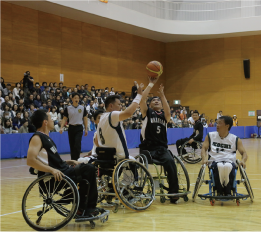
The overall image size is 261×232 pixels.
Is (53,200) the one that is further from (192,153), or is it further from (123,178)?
(192,153)

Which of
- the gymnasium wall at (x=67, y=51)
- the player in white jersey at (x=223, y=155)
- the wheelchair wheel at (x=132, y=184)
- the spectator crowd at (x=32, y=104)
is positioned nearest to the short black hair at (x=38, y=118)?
the wheelchair wheel at (x=132, y=184)

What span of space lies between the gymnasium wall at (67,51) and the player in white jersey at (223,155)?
1252cm

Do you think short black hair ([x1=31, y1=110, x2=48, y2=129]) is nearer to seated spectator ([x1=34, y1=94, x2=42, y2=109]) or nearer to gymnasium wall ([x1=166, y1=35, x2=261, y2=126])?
seated spectator ([x1=34, y1=94, x2=42, y2=109])

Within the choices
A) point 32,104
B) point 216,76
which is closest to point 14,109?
point 32,104

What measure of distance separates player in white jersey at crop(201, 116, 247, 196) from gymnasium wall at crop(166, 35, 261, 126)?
18.4 m

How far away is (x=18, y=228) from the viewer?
3723 mm

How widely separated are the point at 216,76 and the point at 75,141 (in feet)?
56.1

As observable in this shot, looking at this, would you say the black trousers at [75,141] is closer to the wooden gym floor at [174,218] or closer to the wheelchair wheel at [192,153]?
the wooden gym floor at [174,218]

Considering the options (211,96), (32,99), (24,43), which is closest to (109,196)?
(32,99)

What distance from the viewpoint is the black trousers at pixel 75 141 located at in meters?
7.56

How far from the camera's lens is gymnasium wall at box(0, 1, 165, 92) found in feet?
52.1

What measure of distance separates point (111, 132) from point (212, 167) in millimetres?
1395

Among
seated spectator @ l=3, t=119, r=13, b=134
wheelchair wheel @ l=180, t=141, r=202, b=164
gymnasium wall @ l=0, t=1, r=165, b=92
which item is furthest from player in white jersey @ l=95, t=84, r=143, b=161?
gymnasium wall @ l=0, t=1, r=165, b=92

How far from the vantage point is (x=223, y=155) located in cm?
488
